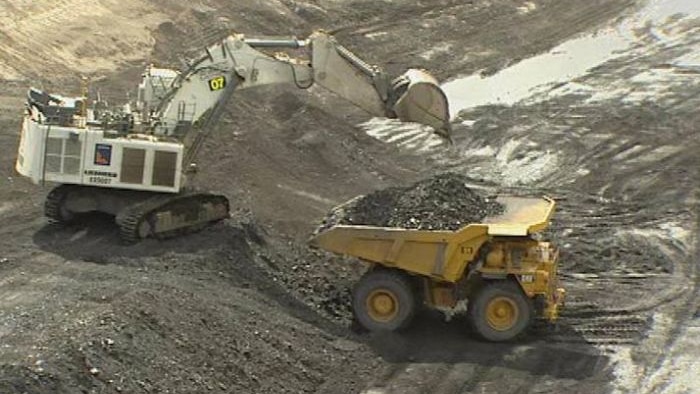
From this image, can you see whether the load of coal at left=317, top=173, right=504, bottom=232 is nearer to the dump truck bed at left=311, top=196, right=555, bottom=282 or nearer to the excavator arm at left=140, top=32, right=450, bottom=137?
the dump truck bed at left=311, top=196, right=555, bottom=282

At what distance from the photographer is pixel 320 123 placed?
2664cm

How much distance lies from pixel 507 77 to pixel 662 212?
9224mm

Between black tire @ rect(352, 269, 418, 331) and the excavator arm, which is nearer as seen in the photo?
black tire @ rect(352, 269, 418, 331)

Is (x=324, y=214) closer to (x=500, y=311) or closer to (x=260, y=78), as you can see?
(x=260, y=78)

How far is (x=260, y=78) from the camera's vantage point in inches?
736

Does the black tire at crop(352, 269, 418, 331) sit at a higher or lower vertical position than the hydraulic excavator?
lower

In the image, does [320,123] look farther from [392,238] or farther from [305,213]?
[392,238]

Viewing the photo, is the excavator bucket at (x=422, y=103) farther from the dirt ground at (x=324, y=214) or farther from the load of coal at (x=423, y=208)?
the dirt ground at (x=324, y=214)

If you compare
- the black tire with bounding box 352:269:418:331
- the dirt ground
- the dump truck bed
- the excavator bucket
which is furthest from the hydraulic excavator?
the black tire with bounding box 352:269:418:331

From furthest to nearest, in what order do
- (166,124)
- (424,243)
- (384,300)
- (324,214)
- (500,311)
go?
(324,214), (166,124), (384,300), (500,311), (424,243)

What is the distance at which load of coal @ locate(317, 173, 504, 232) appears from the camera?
16.8 meters

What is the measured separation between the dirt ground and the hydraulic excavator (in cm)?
51

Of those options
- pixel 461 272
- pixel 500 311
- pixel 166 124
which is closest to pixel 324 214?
pixel 166 124

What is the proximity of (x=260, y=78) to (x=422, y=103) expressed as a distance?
252 centimetres
